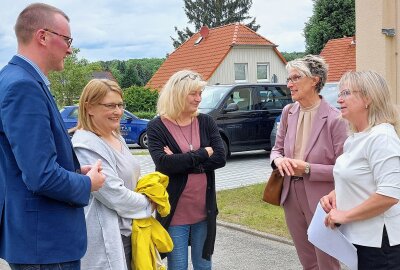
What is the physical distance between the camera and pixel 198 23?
55.9 meters

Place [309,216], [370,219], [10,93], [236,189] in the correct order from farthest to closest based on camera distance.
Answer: [236,189] < [309,216] < [370,219] < [10,93]

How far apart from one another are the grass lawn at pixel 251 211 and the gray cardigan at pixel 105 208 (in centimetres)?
367

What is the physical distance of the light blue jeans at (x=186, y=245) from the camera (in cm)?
386

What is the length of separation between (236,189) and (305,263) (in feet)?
18.3

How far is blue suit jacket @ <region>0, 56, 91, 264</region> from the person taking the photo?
229 centimetres

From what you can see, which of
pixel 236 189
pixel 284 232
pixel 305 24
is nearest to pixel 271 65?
pixel 305 24

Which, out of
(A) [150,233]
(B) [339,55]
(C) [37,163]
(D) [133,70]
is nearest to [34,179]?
(C) [37,163]

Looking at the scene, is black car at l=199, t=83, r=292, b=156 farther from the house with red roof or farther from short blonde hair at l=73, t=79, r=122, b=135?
the house with red roof

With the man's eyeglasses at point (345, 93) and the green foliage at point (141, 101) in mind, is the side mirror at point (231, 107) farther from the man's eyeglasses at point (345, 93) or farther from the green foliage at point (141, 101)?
the green foliage at point (141, 101)

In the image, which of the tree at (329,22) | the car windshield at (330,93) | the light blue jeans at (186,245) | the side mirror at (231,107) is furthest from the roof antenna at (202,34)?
the light blue jeans at (186,245)

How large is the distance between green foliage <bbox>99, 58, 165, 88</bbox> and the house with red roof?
2701 centimetres

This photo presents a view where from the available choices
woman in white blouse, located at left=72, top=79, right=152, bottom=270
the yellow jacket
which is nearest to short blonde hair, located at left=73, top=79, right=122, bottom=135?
woman in white blouse, located at left=72, top=79, right=152, bottom=270

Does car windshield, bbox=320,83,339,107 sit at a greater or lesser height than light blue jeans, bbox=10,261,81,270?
greater

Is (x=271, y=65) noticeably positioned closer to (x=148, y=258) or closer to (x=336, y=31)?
(x=336, y=31)
